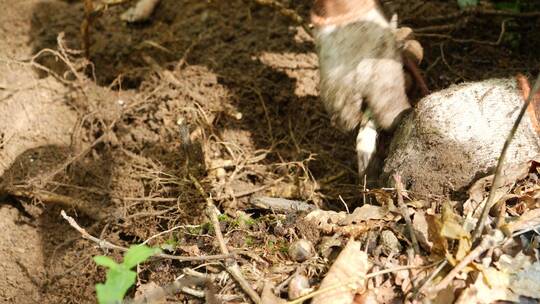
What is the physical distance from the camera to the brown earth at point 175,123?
2.02 metres

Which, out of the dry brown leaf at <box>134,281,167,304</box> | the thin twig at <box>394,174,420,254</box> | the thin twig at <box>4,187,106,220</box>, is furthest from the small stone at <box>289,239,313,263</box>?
the thin twig at <box>4,187,106,220</box>

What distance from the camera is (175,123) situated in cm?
238

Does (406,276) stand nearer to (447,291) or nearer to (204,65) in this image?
(447,291)

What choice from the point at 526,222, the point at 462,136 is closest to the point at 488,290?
the point at 526,222

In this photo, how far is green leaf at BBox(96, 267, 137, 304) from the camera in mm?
1196

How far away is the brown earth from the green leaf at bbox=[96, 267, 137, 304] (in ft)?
1.42

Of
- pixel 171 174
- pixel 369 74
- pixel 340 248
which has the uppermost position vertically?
pixel 369 74

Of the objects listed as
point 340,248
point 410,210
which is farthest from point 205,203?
point 410,210

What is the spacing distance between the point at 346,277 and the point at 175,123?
1200 mm

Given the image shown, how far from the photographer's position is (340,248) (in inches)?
63.3

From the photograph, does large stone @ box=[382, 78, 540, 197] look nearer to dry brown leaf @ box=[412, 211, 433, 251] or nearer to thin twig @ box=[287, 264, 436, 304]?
dry brown leaf @ box=[412, 211, 433, 251]

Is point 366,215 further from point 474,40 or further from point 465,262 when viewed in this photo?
point 474,40

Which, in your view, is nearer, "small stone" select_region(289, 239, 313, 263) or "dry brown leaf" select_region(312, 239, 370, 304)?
"dry brown leaf" select_region(312, 239, 370, 304)

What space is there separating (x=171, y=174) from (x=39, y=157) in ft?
1.93
